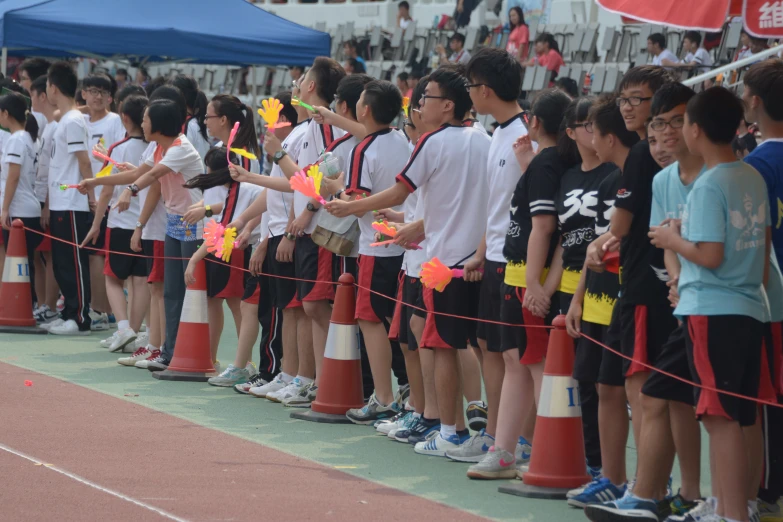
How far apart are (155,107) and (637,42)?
11481 mm

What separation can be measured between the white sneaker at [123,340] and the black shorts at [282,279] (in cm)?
226

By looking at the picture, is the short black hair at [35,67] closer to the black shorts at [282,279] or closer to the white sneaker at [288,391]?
the black shorts at [282,279]

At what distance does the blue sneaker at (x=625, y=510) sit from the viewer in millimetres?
4949

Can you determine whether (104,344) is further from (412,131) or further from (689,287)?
(689,287)

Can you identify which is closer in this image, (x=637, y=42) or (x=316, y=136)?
(x=316, y=136)

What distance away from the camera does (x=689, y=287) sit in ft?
15.5

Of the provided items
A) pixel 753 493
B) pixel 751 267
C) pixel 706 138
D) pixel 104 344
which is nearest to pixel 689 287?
pixel 751 267

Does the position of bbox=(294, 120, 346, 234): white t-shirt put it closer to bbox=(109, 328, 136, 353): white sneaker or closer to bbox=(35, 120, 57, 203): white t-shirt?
bbox=(109, 328, 136, 353): white sneaker

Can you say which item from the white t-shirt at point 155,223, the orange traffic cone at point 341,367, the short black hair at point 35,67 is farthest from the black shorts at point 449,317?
the short black hair at point 35,67

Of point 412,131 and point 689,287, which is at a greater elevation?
point 412,131

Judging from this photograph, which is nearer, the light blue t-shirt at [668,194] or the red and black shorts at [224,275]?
the light blue t-shirt at [668,194]

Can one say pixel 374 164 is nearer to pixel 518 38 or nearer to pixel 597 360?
pixel 597 360

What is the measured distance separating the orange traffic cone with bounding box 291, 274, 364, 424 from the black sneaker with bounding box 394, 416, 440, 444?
596 mm

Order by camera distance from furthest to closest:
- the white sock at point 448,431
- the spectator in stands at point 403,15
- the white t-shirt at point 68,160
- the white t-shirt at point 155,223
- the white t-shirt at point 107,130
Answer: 1. the spectator in stands at point 403,15
2. the white t-shirt at point 107,130
3. the white t-shirt at point 68,160
4. the white t-shirt at point 155,223
5. the white sock at point 448,431
